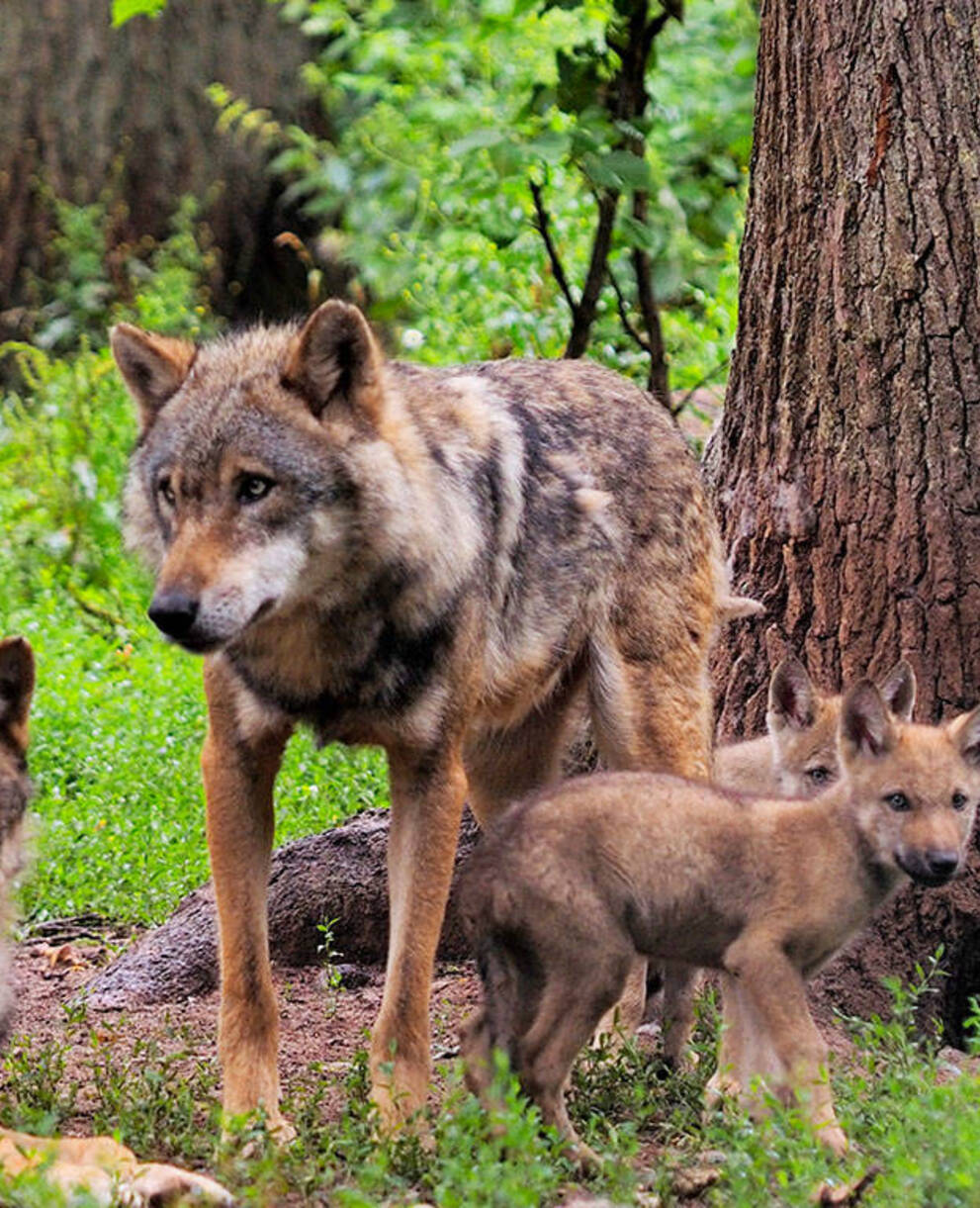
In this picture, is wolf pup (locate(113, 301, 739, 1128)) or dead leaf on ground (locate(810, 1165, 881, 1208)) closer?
dead leaf on ground (locate(810, 1165, 881, 1208))

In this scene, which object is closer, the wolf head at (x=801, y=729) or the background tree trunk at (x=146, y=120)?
the wolf head at (x=801, y=729)

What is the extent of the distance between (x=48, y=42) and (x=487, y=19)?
7676 millimetres

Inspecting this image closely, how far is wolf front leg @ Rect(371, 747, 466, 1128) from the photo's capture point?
5184 mm

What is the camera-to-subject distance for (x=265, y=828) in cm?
547

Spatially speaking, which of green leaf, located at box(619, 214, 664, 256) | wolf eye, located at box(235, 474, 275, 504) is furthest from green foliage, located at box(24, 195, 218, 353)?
wolf eye, located at box(235, 474, 275, 504)

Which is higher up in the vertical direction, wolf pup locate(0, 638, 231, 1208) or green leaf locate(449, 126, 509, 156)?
green leaf locate(449, 126, 509, 156)

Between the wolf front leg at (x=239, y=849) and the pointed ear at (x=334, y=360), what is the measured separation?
826mm

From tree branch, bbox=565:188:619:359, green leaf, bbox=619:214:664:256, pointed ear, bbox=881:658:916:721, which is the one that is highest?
green leaf, bbox=619:214:664:256

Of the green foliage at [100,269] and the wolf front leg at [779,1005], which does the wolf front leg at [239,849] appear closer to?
the wolf front leg at [779,1005]

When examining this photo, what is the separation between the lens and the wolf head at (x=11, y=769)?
5.24 metres

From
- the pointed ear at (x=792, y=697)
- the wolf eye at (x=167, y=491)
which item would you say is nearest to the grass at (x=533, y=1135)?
the pointed ear at (x=792, y=697)

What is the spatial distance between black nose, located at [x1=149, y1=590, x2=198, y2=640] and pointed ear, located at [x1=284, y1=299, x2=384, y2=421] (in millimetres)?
711

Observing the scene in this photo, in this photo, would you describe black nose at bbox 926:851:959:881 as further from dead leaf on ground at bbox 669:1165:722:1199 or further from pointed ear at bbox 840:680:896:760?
dead leaf on ground at bbox 669:1165:722:1199

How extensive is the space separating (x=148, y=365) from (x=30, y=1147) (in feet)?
6.85
